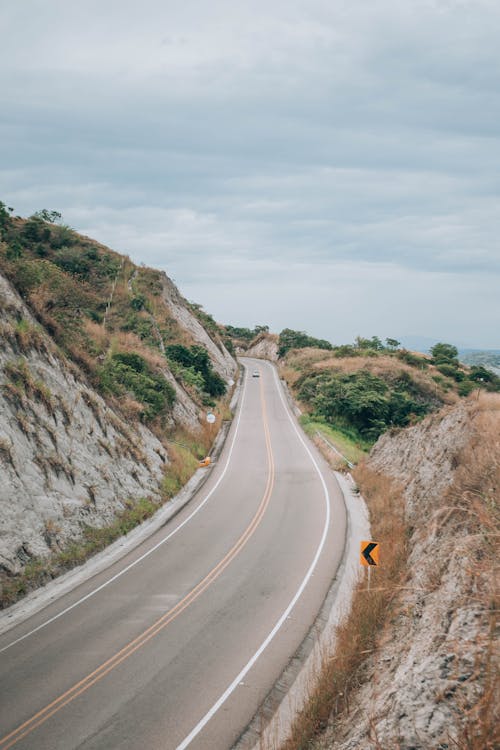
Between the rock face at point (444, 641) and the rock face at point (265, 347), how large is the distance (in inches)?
2794

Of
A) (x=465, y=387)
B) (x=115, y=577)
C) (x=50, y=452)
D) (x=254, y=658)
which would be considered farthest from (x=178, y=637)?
(x=465, y=387)

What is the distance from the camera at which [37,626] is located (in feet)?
35.0

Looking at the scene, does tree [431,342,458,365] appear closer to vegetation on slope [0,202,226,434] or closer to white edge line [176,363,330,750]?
vegetation on slope [0,202,226,434]

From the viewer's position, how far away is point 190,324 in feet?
170

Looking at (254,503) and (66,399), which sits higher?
(66,399)

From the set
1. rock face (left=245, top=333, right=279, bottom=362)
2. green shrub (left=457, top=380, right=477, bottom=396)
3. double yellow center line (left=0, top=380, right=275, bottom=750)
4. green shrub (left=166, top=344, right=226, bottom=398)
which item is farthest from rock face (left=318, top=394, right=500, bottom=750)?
rock face (left=245, top=333, right=279, bottom=362)

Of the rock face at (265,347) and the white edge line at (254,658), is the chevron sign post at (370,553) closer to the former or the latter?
the white edge line at (254,658)

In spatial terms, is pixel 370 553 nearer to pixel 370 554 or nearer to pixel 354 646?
pixel 370 554

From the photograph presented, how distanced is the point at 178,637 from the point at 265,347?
82.1 metres

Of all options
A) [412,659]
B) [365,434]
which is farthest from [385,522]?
[365,434]

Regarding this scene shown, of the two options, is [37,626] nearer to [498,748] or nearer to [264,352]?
[498,748]

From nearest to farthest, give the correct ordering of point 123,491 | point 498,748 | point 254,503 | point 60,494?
point 498,748
point 60,494
point 123,491
point 254,503

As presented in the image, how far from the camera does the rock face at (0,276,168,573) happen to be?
12711 millimetres

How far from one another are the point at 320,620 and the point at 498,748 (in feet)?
24.3
